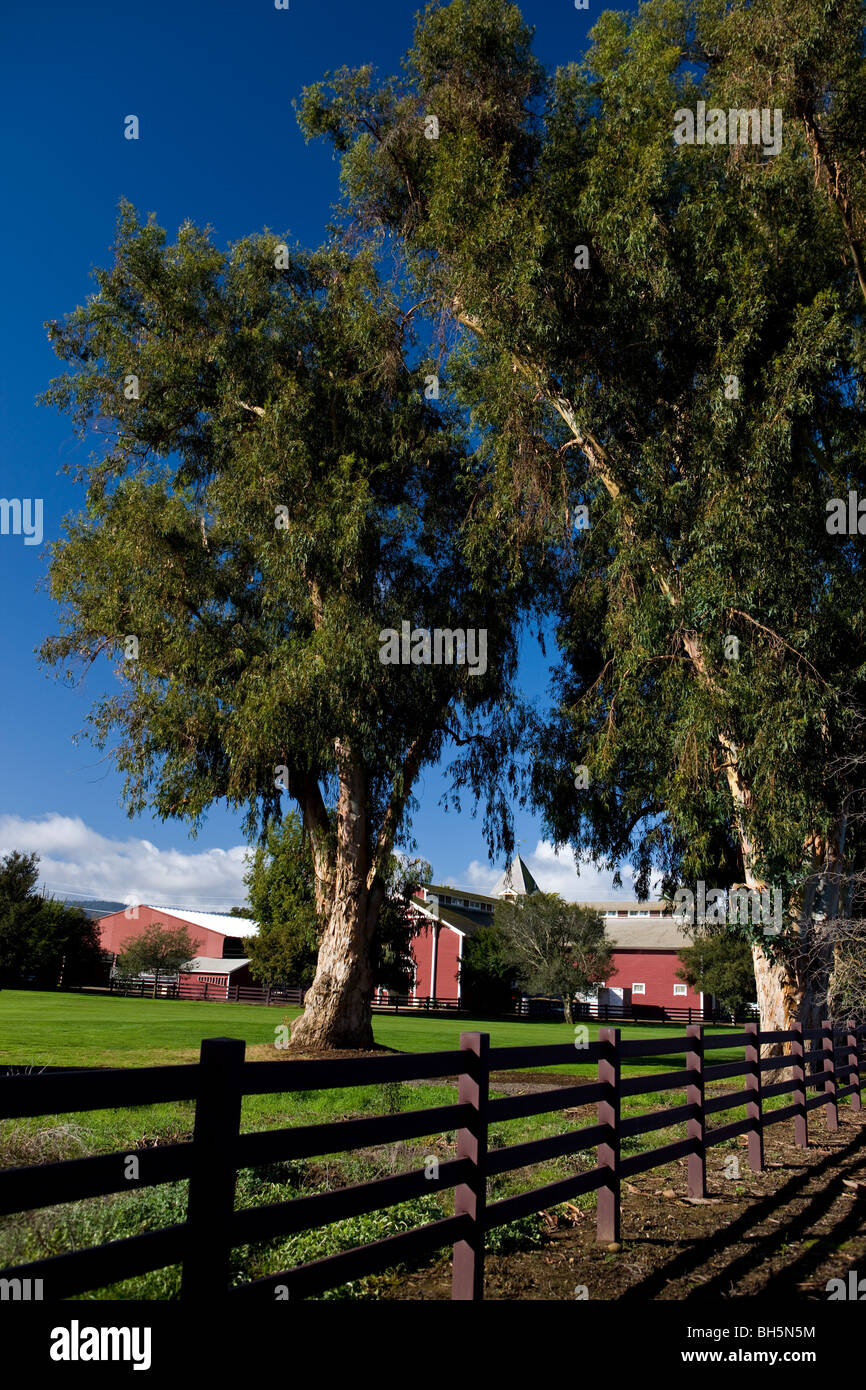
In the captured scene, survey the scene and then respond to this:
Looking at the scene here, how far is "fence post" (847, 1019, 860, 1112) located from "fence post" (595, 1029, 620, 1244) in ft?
27.5

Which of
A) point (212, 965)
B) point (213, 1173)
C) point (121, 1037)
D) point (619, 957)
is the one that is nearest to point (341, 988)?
point (121, 1037)

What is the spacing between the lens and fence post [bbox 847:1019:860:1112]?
13.4 m

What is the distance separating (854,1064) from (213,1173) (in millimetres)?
12591

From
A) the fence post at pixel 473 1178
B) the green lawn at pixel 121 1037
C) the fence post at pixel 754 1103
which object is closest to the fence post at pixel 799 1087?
the fence post at pixel 754 1103

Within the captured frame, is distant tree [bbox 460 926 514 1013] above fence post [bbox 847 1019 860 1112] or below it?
below

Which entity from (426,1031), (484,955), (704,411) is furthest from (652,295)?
(484,955)

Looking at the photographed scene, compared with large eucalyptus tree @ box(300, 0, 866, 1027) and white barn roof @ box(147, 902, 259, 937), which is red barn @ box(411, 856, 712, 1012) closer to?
white barn roof @ box(147, 902, 259, 937)

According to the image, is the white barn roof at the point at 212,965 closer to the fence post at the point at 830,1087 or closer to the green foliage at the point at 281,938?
the green foliage at the point at 281,938

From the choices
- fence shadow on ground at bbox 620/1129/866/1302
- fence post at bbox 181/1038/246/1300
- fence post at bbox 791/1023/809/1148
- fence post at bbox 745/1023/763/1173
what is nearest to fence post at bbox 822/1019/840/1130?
fence post at bbox 791/1023/809/1148

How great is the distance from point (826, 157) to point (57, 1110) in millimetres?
18256

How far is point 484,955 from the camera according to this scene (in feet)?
195

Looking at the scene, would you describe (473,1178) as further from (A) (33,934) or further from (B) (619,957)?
(B) (619,957)

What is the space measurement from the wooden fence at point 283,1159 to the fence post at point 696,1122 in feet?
3.97
